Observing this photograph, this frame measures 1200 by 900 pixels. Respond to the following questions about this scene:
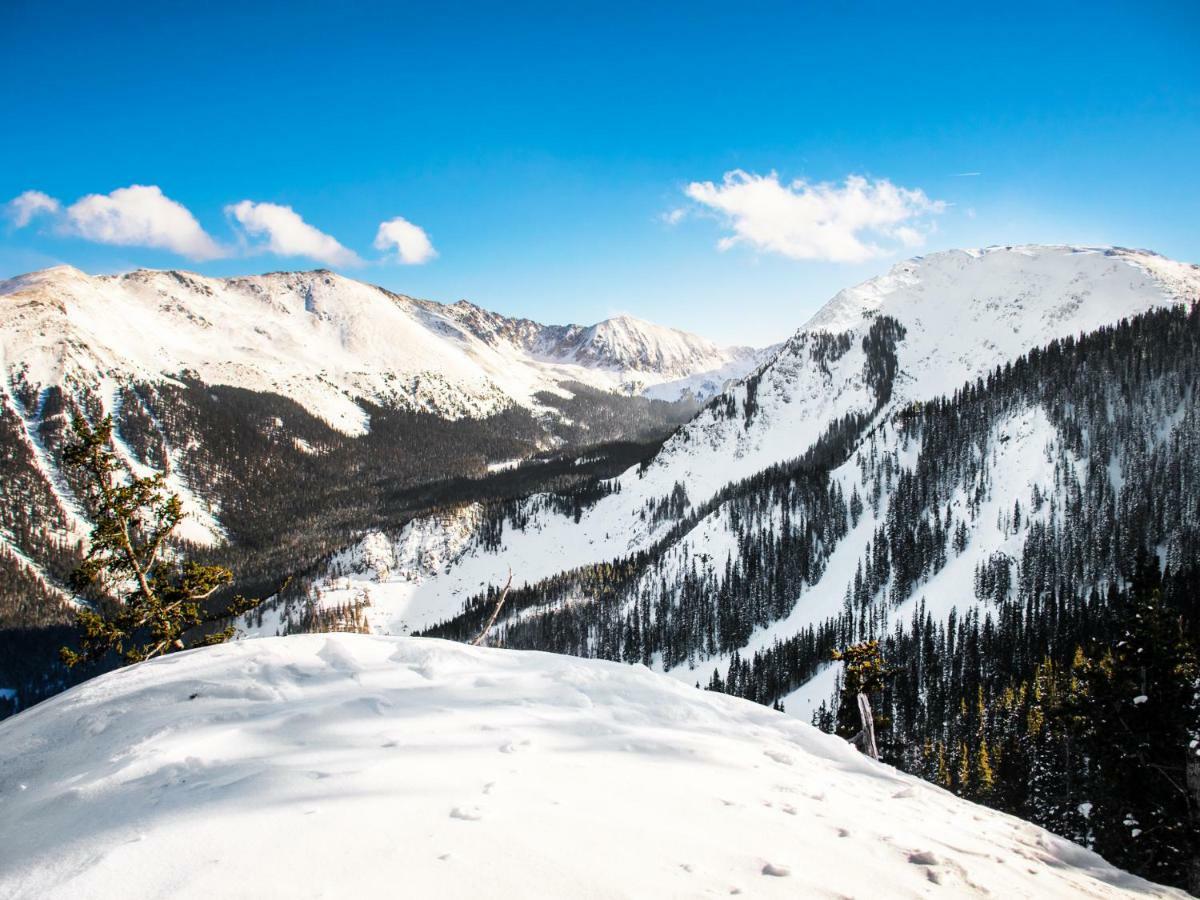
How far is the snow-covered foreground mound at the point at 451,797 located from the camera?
4.39 meters

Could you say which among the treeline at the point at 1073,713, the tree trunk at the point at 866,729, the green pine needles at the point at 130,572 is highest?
the green pine needles at the point at 130,572

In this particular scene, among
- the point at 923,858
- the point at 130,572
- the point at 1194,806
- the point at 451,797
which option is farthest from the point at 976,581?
the point at 451,797

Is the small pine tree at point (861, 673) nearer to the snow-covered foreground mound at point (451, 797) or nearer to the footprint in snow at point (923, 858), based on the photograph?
the snow-covered foreground mound at point (451, 797)

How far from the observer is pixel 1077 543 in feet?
330

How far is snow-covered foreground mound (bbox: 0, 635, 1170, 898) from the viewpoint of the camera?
439cm

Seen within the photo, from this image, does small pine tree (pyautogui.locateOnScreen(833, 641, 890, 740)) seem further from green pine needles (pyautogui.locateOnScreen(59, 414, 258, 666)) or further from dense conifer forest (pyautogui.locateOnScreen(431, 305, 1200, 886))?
green pine needles (pyautogui.locateOnScreen(59, 414, 258, 666))

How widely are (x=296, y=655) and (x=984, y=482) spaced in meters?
137

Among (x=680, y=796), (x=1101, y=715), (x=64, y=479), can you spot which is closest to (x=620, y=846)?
(x=680, y=796)

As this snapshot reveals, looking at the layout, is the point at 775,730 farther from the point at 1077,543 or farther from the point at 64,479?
the point at 64,479

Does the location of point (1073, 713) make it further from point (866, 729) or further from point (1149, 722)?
point (866, 729)

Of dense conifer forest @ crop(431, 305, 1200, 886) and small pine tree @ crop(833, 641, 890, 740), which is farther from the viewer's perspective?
dense conifer forest @ crop(431, 305, 1200, 886)

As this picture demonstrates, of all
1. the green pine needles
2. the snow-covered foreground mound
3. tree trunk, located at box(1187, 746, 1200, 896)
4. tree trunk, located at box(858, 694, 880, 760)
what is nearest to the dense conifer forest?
tree trunk, located at box(1187, 746, 1200, 896)

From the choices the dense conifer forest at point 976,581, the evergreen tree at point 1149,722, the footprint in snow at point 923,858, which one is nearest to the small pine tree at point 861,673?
the dense conifer forest at point 976,581

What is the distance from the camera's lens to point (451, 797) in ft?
18.4
